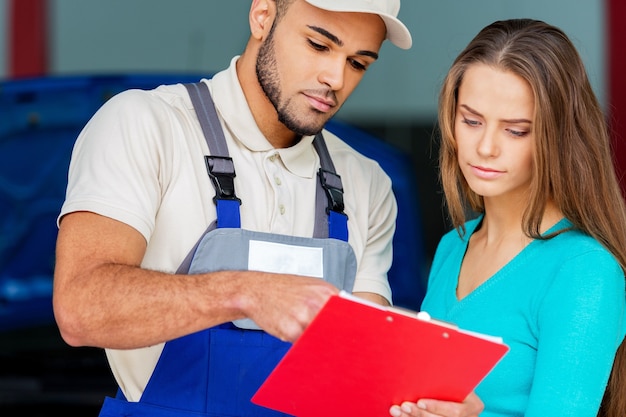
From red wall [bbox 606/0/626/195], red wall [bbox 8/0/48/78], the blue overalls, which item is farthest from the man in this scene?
red wall [bbox 8/0/48/78]

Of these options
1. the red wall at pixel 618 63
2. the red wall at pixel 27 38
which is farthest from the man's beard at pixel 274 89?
the red wall at pixel 27 38

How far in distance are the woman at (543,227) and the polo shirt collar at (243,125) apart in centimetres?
41

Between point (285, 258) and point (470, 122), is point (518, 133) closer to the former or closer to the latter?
point (470, 122)

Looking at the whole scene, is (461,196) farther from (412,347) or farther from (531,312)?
(412,347)

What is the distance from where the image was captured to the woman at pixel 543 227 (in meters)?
1.65

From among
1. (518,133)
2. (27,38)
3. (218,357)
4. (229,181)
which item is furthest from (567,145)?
(27,38)

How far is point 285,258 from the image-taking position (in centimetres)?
199

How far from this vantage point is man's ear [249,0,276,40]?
2166 mm

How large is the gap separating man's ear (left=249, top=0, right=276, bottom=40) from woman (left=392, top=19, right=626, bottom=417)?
1.51 feet

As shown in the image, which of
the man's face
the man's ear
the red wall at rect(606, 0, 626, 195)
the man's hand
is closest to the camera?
the man's hand

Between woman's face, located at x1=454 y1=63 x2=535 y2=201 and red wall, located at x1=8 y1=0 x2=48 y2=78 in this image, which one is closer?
woman's face, located at x1=454 y1=63 x2=535 y2=201

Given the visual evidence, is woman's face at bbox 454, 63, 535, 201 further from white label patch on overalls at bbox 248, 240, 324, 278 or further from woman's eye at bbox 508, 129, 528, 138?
white label patch on overalls at bbox 248, 240, 324, 278

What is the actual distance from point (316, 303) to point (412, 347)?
6.1 inches

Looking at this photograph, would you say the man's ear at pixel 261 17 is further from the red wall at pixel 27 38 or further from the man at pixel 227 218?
the red wall at pixel 27 38
